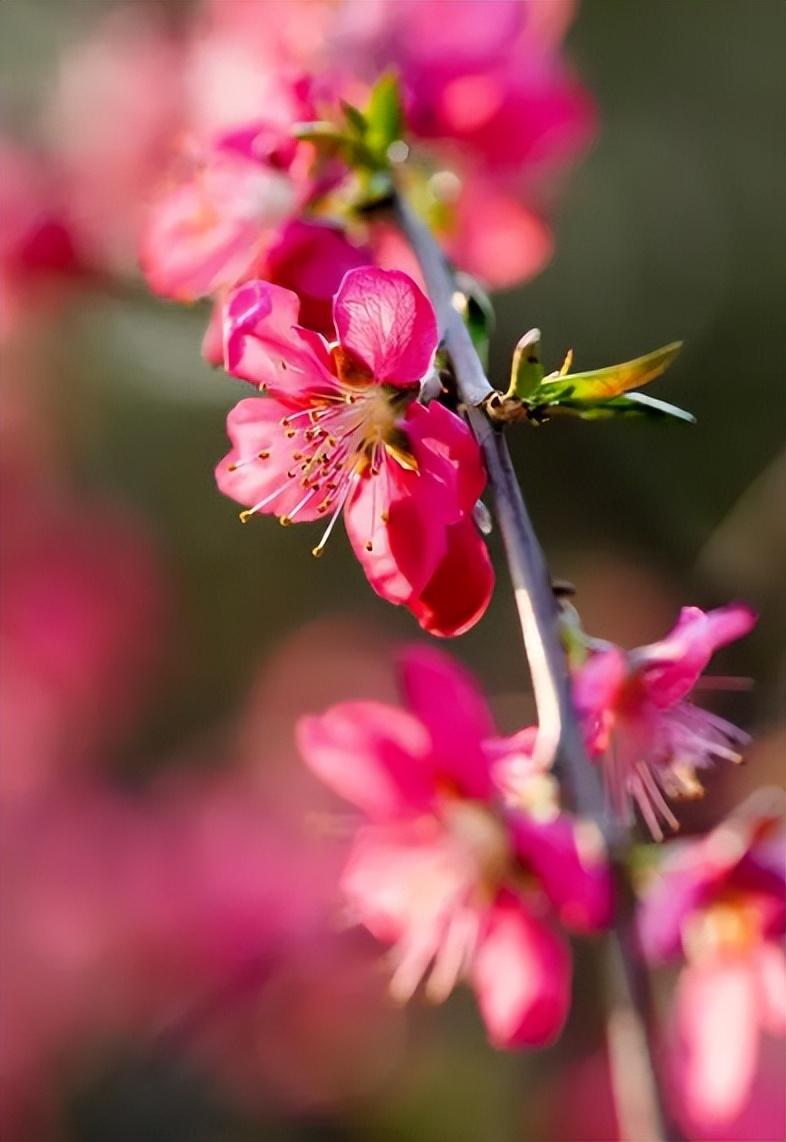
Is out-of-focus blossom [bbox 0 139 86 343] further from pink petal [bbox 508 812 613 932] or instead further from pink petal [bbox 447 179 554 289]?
pink petal [bbox 508 812 613 932]

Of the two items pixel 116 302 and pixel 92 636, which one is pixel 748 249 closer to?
pixel 116 302

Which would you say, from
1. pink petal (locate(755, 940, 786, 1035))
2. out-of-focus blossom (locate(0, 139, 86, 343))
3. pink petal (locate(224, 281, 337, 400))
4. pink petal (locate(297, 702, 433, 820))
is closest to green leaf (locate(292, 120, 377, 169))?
pink petal (locate(224, 281, 337, 400))

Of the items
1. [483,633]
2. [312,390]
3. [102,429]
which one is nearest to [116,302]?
[102,429]

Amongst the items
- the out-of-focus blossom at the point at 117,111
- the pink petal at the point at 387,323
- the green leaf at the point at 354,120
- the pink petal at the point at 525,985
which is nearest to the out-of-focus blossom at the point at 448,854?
the pink petal at the point at 525,985

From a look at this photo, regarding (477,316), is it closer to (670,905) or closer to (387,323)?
(387,323)

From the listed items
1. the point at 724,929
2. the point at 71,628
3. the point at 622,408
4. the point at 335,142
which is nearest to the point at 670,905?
the point at 724,929

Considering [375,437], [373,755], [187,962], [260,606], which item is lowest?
[187,962]

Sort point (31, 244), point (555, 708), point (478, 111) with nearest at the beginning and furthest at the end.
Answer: point (555, 708) → point (478, 111) → point (31, 244)
